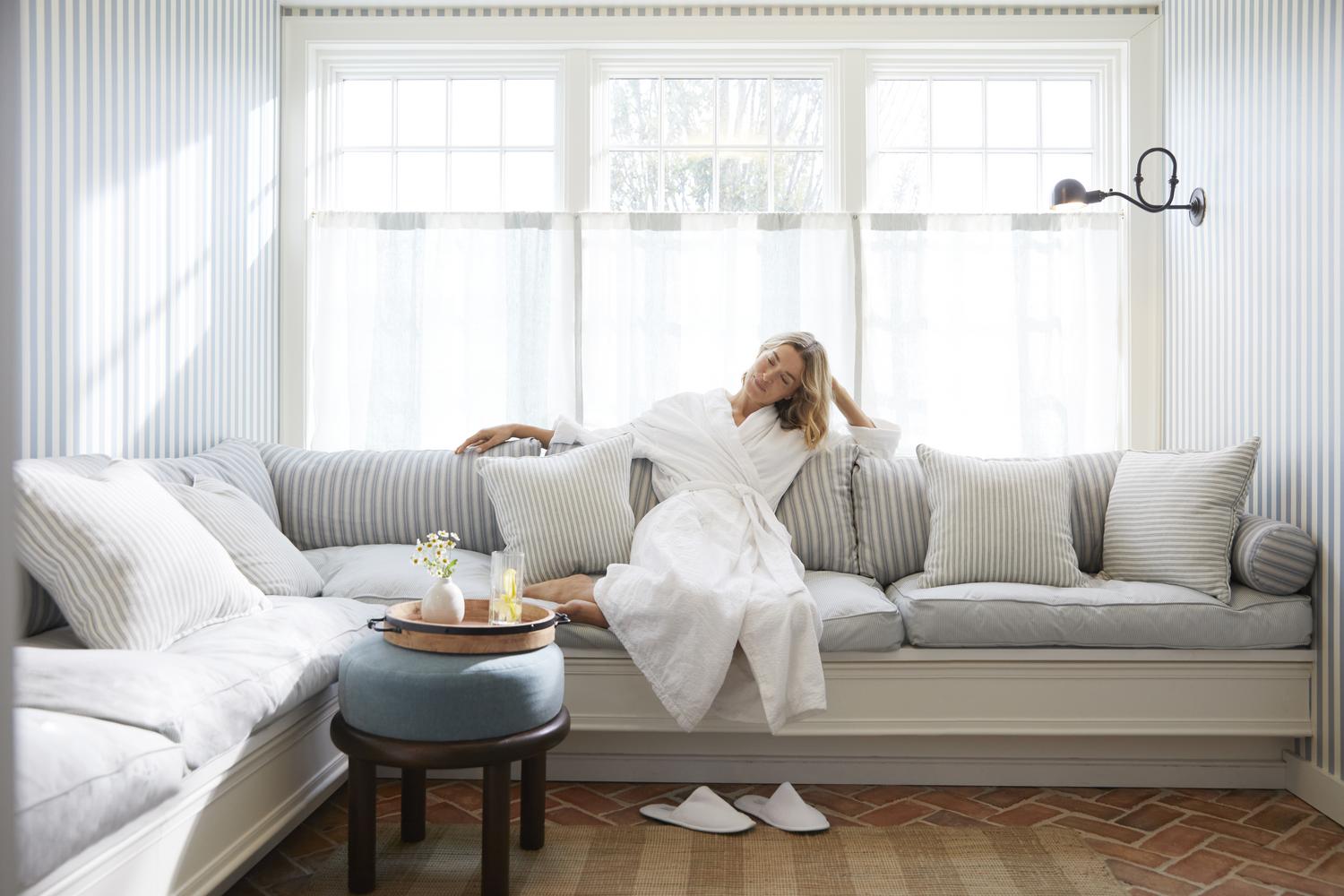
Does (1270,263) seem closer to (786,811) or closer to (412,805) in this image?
(786,811)

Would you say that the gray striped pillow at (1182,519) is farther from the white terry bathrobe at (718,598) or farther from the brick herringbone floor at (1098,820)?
the white terry bathrobe at (718,598)

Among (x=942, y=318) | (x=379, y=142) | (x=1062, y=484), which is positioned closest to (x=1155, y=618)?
(x=1062, y=484)

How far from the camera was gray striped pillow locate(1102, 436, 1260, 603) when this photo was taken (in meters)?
2.91

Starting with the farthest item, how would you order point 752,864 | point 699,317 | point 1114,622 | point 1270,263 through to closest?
1. point 699,317
2. point 1270,263
3. point 1114,622
4. point 752,864

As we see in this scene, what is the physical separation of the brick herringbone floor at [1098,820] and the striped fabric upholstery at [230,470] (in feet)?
3.31

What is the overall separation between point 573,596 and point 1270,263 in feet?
7.78

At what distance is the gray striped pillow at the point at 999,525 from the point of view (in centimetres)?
306

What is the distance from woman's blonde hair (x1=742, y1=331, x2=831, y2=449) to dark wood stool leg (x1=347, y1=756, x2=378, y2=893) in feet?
6.13

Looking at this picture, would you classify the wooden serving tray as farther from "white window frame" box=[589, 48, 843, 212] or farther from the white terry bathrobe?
"white window frame" box=[589, 48, 843, 212]

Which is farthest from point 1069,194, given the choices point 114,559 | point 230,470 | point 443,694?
point 114,559

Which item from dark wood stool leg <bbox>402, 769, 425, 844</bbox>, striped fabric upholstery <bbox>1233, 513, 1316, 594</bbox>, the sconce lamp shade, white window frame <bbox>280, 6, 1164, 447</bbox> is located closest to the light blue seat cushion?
dark wood stool leg <bbox>402, 769, 425, 844</bbox>

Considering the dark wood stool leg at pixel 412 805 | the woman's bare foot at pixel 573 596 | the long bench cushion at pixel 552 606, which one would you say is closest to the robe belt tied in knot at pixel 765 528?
the long bench cushion at pixel 552 606

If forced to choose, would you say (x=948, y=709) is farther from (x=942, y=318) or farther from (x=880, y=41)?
(x=880, y=41)

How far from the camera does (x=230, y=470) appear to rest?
10.3ft
